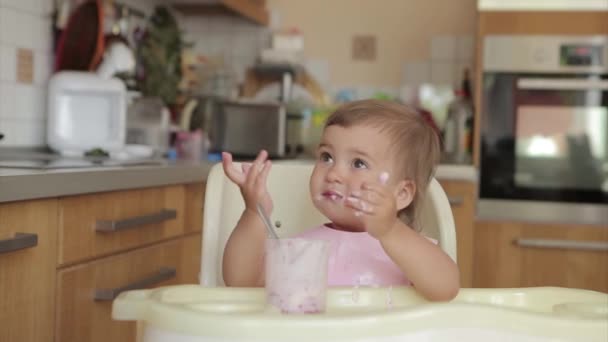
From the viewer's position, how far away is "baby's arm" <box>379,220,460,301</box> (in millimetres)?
976

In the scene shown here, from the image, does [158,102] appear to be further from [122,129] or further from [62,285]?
[62,285]

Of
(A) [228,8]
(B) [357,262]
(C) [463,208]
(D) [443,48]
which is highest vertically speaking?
(A) [228,8]

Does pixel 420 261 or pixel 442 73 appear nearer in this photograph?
pixel 420 261

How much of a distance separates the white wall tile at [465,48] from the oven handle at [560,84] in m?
0.51

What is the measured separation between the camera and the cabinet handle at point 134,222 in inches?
69.1

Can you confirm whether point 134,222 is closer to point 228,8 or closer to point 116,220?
point 116,220

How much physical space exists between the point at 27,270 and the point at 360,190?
715 millimetres

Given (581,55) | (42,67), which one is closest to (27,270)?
(42,67)

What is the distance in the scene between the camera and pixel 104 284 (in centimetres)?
180

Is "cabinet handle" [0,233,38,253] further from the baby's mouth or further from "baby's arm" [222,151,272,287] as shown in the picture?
the baby's mouth

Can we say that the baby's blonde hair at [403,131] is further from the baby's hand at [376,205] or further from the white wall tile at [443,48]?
the white wall tile at [443,48]

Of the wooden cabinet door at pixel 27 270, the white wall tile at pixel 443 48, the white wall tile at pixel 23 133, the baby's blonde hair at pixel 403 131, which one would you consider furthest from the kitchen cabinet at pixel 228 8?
the baby's blonde hair at pixel 403 131

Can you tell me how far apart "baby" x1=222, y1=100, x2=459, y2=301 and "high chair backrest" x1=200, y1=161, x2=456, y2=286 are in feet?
0.27

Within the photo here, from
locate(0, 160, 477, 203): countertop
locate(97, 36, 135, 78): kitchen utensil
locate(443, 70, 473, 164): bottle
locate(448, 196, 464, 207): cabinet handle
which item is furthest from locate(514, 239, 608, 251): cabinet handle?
locate(97, 36, 135, 78): kitchen utensil
